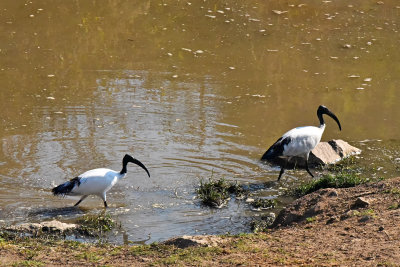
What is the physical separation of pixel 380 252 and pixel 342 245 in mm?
447

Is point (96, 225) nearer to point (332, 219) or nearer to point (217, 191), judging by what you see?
point (217, 191)

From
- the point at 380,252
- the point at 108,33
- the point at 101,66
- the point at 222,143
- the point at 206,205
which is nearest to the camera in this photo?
the point at 380,252

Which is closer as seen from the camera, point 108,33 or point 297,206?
point 297,206

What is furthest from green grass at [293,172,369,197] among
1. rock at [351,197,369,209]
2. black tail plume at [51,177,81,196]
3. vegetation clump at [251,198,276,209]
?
black tail plume at [51,177,81,196]

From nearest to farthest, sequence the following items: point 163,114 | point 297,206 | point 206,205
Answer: point 297,206 < point 206,205 < point 163,114

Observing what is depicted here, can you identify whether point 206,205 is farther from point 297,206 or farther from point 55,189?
point 55,189

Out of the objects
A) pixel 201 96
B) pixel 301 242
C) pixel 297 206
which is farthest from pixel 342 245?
pixel 201 96

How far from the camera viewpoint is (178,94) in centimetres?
1331

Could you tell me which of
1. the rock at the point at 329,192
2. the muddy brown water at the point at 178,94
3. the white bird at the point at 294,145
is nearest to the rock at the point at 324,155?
the white bird at the point at 294,145

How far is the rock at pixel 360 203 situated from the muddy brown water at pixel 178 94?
1.45 metres

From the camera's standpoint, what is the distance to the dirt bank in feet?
21.1

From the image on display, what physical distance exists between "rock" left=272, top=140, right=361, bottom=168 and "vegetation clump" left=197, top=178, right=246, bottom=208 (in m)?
1.61

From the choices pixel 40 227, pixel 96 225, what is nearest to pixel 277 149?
pixel 96 225

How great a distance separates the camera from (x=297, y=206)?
816 cm
